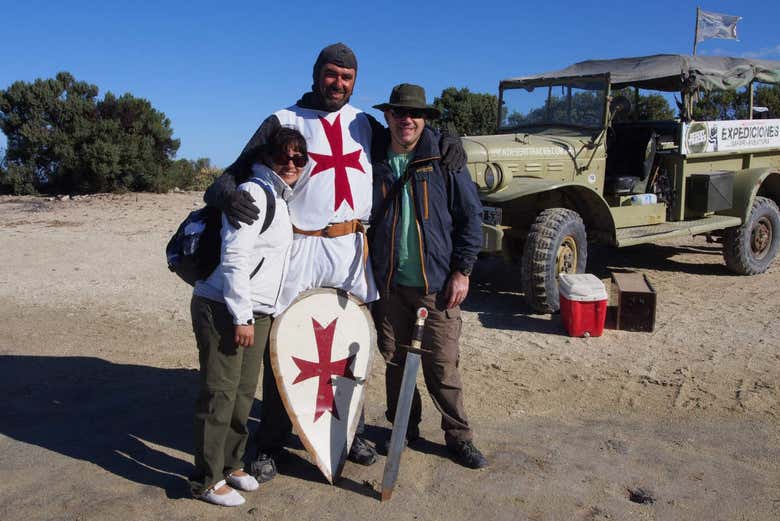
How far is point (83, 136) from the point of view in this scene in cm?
1733

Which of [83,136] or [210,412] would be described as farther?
[83,136]

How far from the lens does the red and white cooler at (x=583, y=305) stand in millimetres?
5809

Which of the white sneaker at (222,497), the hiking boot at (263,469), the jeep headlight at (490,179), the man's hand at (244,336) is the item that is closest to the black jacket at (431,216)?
the man's hand at (244,336)

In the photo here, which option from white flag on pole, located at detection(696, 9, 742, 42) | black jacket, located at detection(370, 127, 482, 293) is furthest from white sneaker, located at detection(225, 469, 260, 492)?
white flag on pole, located at detection(696, 9, 742, 42)

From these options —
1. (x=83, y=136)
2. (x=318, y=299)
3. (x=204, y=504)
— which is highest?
(x=83, y=136)

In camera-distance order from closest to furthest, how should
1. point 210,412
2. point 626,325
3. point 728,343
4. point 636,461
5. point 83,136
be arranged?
point 210,412 → point 636,461 → point 728,343 → point 626,325 → point 83,136

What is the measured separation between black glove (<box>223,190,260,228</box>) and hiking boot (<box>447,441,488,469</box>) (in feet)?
5.29

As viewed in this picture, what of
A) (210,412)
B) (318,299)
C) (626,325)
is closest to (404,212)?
(318,299)

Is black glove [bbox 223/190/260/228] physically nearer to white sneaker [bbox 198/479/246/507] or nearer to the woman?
the woman

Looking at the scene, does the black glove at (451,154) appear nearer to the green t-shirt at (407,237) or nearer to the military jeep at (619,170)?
the green t-shirt at (407,237)

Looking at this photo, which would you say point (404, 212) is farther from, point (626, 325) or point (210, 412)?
point (626, 325)

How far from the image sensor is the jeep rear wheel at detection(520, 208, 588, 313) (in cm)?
634

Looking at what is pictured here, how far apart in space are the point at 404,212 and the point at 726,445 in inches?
86.5

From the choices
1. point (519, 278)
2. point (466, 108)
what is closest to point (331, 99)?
point (519, 278)
